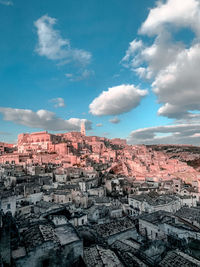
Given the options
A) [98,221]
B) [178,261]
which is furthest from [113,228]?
[178,261]

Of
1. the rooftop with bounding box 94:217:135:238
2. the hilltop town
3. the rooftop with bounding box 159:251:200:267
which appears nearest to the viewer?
the hilltop town

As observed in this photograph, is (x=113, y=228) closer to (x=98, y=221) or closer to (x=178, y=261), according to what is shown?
(x=98, y=221)

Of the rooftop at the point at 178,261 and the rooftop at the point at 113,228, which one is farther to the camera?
the rooftop at the point at 113,228

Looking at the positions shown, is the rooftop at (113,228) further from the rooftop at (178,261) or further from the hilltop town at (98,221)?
the rooftop at (178,261)

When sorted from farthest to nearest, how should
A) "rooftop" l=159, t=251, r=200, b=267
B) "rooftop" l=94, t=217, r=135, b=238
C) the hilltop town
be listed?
"rooftop" l=94, t=217, r=135, b=238
"rooftop" l=159, t=251, r=200, b=267
the hilltop town

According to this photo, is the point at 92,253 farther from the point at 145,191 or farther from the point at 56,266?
the point at 145,191

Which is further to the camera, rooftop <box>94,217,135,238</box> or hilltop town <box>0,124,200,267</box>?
rooftop <box>94,217,135,238</box>

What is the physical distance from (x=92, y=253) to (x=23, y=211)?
13.6 metres

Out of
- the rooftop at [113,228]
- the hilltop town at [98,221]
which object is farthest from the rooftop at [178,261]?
the rooftop at [113,228]

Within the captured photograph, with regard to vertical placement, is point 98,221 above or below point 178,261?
below

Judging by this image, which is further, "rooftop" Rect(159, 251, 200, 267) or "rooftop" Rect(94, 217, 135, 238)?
"rooftop" Rect(94, 217, 135, 238)

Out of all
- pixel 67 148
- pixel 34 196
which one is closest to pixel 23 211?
pixel 34 196

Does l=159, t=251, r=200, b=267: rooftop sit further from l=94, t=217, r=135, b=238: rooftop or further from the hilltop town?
l=94, t=217, r=135, b=238: rooftop

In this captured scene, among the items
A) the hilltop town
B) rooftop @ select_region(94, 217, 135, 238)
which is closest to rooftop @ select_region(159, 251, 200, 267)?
the hilltop town
